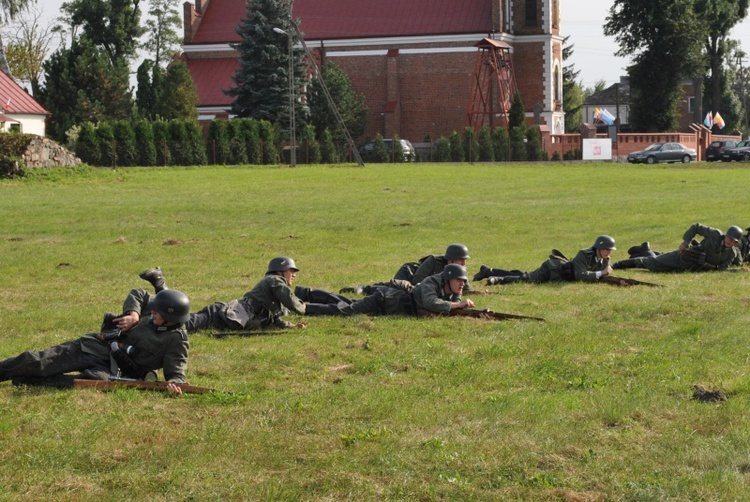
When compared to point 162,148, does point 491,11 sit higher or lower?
higher

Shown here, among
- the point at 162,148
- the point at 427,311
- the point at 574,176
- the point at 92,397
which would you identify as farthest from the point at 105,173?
the point at 92,397

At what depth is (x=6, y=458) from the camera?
24.4 ft

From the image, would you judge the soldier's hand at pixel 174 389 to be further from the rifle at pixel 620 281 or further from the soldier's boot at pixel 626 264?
the soldier's boot at pixel 626 264

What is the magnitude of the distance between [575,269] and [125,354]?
28.6 ft

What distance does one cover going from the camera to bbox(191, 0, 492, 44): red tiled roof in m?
80.4

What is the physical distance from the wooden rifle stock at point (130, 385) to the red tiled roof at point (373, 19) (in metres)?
72.4

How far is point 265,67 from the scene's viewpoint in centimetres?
6900

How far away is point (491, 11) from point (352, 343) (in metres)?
70.6

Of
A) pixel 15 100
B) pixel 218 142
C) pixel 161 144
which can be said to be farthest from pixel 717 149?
pixel 15 100

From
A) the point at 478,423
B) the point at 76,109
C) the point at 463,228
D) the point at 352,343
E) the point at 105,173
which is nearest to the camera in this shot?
the point at 478,423

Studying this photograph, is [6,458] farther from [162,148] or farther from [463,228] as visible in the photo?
[162,148]

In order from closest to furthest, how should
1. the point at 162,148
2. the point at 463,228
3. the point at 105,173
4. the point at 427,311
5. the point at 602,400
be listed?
the point at 602,400 → the point at 427,311 → the point at 463,228 → the point at 105,173 → the point at 162,148

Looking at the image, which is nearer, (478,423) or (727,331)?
(478,423)

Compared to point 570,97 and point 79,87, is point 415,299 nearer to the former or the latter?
point 79,87
